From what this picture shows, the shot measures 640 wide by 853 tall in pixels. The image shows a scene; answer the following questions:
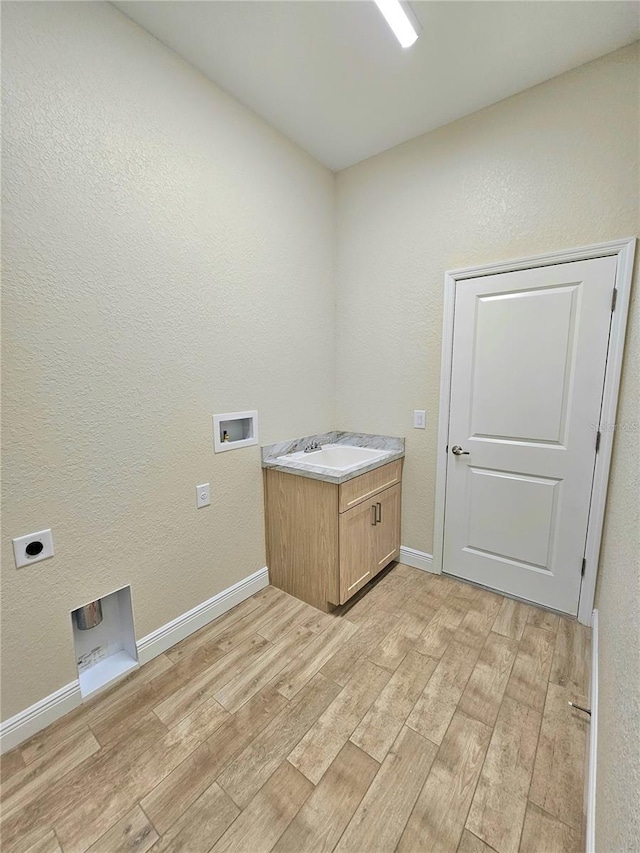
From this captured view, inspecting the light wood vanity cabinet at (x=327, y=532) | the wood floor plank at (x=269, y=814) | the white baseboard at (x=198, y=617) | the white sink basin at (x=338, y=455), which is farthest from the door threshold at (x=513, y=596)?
the wood floor plank at (x=269, y=814)

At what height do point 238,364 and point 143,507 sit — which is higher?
point 238,364

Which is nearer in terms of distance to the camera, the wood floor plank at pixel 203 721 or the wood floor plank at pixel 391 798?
the wood floor plank at pixel 391 798

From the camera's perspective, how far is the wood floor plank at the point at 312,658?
1.55m

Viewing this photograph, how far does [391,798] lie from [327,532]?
1.05m

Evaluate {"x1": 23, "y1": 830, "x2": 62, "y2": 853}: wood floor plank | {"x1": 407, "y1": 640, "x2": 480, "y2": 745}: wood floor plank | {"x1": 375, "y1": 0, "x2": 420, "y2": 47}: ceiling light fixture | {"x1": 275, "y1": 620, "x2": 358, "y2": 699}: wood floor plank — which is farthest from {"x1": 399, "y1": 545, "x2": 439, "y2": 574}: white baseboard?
{"x1": 375, "y1": 0, "x2": 420, "y2": 47}: ceiling light fixture

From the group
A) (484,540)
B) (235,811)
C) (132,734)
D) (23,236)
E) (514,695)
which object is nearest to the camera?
(235,811)

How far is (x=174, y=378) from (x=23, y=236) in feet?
2.42

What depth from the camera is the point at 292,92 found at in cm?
186

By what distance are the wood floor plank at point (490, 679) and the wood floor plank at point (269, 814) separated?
726 millimetres

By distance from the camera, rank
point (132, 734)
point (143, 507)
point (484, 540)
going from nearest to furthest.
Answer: point (132, 734), point (143, 507), point (484, 540)

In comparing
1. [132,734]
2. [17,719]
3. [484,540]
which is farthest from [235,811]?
[484,540]

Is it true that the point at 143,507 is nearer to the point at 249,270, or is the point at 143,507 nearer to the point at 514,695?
the point at 249,270

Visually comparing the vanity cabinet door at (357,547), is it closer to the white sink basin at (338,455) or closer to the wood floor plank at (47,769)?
the white sink basin at (338,455)

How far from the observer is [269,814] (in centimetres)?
108
